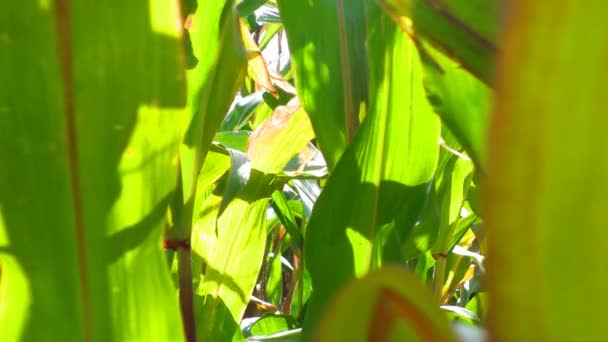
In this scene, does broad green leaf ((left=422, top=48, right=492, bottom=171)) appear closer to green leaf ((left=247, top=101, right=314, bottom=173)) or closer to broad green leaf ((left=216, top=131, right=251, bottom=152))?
green leaf ((left=247, top=101, right=314, bottom=173))

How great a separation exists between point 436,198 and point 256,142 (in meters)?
0.26

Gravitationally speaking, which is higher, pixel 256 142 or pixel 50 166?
pixel 50 166

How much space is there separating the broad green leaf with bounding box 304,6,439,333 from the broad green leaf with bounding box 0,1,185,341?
290mm

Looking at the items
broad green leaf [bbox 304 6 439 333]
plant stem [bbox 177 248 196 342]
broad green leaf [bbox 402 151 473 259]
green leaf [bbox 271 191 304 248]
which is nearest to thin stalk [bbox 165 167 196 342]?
plant stem [bbox 177 248 196 342]

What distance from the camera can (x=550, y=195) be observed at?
0.77 feet

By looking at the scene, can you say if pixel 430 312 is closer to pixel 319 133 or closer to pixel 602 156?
pixel 602 156

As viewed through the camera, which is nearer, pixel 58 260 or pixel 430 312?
pixel 430 312

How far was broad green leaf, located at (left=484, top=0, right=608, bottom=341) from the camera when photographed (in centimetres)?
23

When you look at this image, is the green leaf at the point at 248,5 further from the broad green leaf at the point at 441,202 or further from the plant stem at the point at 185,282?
the plant stem at the point at 185,282

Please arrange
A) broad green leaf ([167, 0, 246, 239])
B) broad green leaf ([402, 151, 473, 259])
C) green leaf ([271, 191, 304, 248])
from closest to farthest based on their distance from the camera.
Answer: broad green leaf ([167, 0, 246, 239]), broad green leaf ([402, 151, 473, 259]), green leaf ([271, 191, 304, 248])

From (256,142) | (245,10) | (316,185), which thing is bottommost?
(316,185)

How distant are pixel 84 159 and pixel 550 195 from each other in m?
0.24

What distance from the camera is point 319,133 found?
80 cm

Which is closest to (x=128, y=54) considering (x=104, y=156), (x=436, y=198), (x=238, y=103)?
(x=104, y=156)
